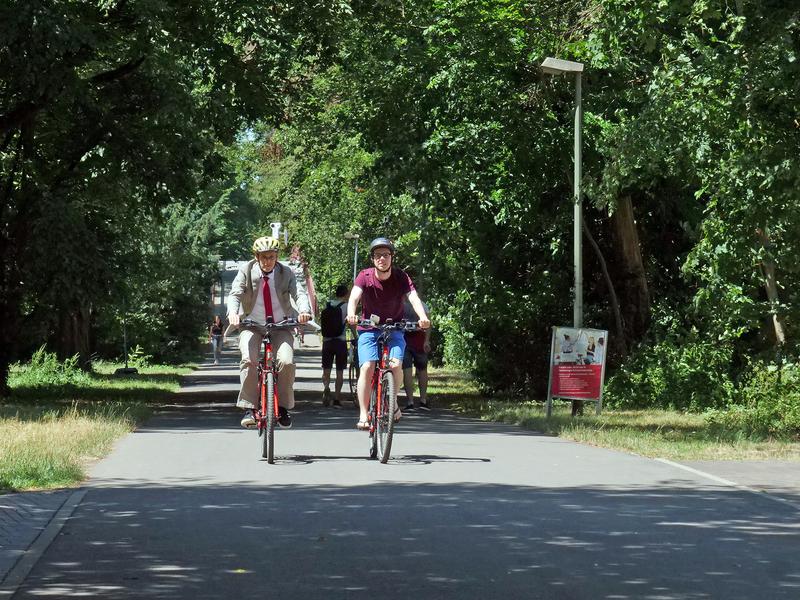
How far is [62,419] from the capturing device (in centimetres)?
1839

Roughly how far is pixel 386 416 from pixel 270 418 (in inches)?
38.5

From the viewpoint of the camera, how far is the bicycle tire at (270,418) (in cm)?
1277

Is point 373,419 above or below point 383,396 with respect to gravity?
below

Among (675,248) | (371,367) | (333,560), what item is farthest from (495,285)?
(333,560)

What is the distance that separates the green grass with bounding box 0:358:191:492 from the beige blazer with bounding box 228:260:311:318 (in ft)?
6.47

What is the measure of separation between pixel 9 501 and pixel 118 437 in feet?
20.6

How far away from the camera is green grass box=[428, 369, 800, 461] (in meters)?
14.5

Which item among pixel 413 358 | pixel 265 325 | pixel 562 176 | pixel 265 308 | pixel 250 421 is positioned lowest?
pixel 250 421

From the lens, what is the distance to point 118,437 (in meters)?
16.3

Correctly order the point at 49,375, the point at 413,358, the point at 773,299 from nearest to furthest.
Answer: the point at 413,358 < the point at 773,299 < the point at 49,375

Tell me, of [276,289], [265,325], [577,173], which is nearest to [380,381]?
[265,325]

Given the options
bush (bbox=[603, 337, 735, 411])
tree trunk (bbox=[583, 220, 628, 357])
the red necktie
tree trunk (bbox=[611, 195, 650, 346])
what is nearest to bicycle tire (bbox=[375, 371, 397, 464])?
the red necktie

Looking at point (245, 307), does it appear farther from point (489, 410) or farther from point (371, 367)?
point (489, 410)

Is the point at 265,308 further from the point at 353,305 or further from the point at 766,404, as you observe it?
the point at 766,404
